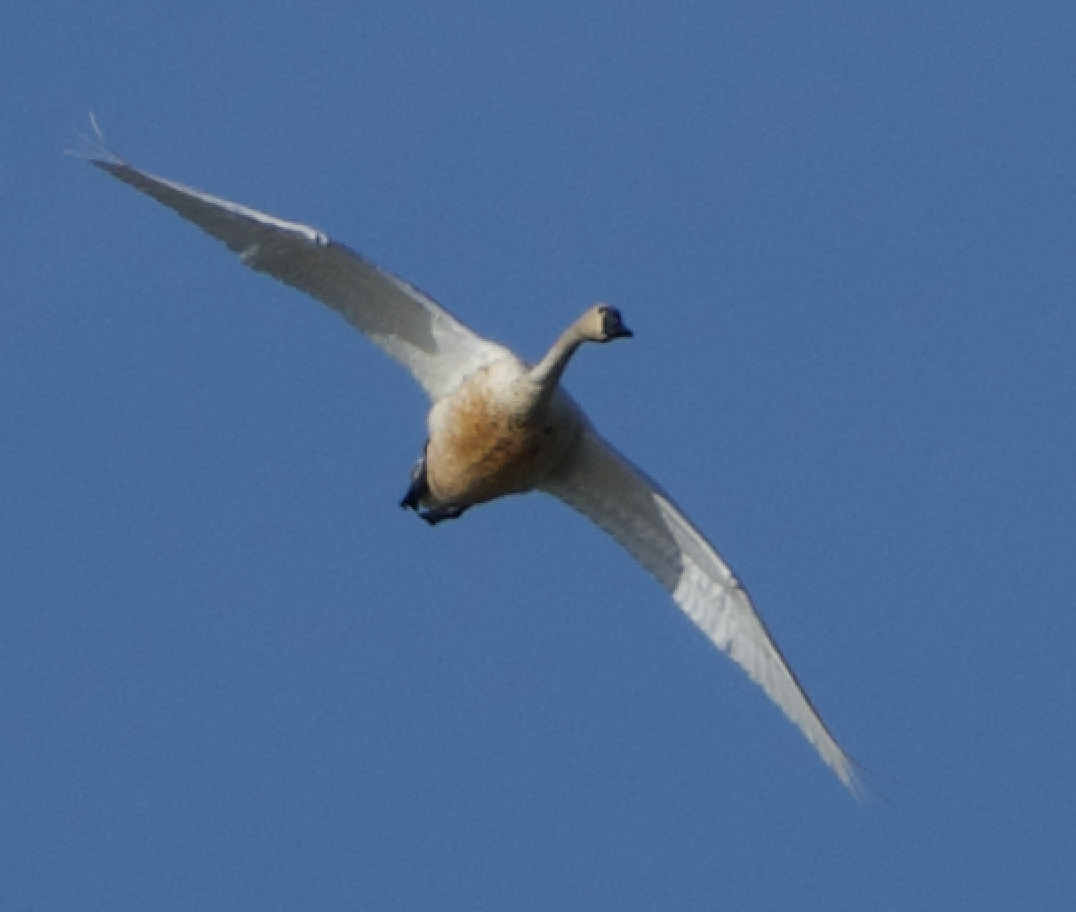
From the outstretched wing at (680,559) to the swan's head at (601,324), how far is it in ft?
3.78

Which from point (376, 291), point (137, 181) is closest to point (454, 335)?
point (376, 291)

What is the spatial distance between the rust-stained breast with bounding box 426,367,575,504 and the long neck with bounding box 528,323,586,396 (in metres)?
0.24

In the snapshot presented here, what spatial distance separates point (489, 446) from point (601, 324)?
1.32m

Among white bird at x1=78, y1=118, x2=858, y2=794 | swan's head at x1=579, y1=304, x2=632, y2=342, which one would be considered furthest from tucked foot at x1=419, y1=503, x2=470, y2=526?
swan's head at x1=579, y1=304, x2=632, y2=342

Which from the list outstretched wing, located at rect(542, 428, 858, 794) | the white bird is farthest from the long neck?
outstretched wing, located at rect(542, 428, 858, 794)

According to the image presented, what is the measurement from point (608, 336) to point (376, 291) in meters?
1.95

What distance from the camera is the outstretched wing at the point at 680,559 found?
3080 centimetres

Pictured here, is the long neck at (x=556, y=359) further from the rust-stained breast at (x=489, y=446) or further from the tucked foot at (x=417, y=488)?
the tucked foot at (x=417, y=488)

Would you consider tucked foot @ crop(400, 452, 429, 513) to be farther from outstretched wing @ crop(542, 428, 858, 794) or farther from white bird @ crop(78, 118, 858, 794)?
outstretched wing @ crop(542, 428, 858, 794)

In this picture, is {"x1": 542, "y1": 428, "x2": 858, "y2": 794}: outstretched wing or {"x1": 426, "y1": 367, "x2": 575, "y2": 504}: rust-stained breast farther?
{"x1": 542, "y1": 428, "x2": 858, "y2": 794}: outstretched wing

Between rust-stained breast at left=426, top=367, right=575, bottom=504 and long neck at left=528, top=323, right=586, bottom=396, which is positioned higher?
long neck at left=528, top=323, right=586, bottom=396

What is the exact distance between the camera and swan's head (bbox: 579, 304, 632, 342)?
30094mm

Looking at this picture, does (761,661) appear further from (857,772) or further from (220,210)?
(220,210)

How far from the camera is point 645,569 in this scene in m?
31.6
